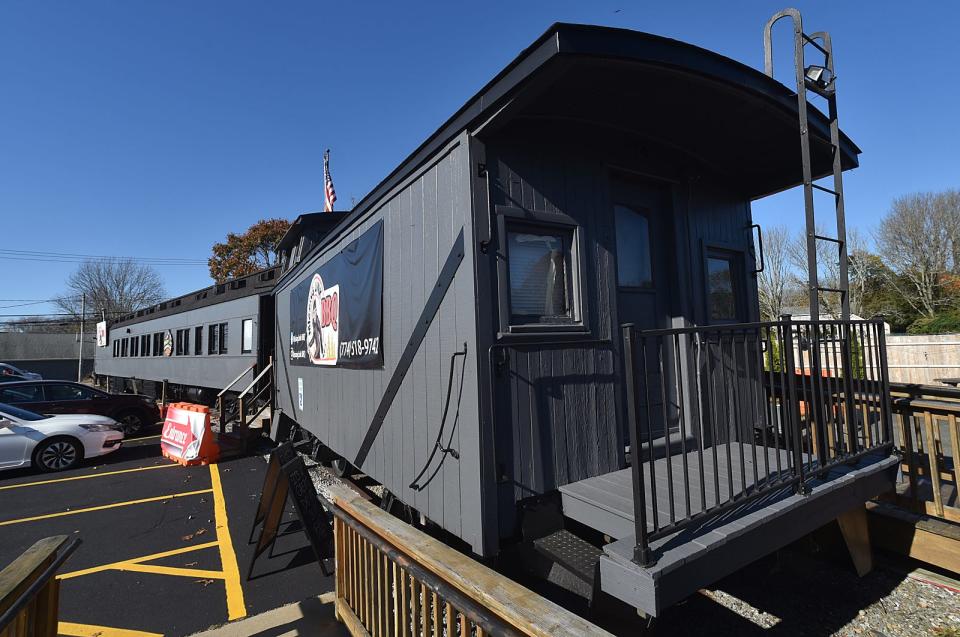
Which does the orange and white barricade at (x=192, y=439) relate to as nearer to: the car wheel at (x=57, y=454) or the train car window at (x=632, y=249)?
the car wheel at (x=57, y=454)

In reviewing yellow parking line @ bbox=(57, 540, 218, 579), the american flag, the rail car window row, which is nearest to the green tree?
the rail car window row

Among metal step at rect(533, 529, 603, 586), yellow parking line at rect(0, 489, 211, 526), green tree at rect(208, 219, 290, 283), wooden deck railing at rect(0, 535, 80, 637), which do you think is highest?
green tree at rect(208, 219, 290, 283)

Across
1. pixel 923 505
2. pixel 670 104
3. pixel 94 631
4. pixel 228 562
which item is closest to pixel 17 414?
pixel 228 562

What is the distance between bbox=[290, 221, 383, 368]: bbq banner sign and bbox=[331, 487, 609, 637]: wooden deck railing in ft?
5.38

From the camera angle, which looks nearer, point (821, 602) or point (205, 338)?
point (821, 602)

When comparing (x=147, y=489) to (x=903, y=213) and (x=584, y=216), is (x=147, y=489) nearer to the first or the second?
(x=584, y=216)

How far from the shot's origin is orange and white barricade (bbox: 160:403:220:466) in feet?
26.0

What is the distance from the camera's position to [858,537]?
3.57 m

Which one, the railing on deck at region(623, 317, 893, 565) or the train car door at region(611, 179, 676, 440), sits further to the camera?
the train car door at region(611, 179, 676, 440)

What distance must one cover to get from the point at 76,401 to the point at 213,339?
11.9 feet

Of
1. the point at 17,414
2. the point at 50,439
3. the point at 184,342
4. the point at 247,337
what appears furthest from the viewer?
the point at 184,342

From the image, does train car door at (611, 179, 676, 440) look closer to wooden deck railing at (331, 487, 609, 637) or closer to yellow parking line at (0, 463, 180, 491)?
wooden deck railing at (331, 487, 609, 637)

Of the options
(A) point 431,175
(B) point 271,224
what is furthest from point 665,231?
(B) point 271,224

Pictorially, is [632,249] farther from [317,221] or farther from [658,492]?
[317,221]
